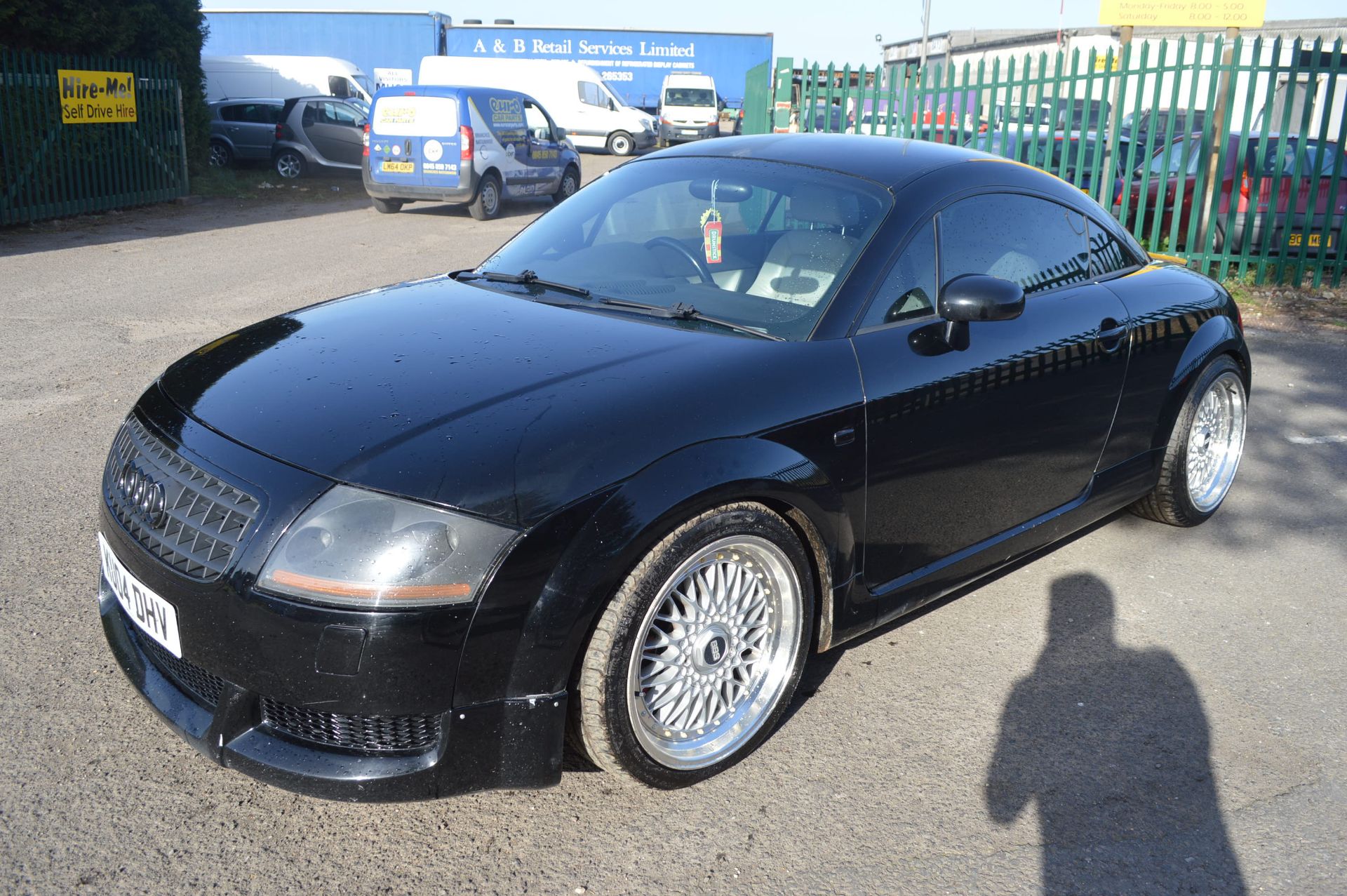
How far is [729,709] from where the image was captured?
9.86ft

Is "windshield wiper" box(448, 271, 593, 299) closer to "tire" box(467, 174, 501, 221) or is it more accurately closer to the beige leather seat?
the beige leather seat

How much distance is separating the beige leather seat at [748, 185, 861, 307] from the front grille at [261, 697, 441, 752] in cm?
164

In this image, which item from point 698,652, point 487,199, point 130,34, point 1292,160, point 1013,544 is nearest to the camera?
point 698,652

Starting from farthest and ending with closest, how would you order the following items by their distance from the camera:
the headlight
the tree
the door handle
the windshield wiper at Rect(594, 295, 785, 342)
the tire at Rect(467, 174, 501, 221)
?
the tire at Rect(467, 174, 501, 221)
the tree
the door handle
the windshield wiper at Rect(594, 295, 785, 342)
the headlight

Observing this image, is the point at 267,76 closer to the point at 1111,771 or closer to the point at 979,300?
the point at 979,300

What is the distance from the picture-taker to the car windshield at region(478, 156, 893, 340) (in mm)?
3354

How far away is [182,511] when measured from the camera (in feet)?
8.54

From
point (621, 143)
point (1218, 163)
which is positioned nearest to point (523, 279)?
point (1218, 163)

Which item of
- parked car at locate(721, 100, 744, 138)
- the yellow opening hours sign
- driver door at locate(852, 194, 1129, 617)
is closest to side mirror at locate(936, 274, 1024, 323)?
driver door at locate(852, 194, 1129, 617)

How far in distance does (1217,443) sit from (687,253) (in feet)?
9.06

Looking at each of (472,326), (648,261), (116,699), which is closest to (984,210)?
(648,261)

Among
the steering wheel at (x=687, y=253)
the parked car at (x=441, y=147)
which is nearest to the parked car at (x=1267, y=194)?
the steering wheel at (x=687, y=253)

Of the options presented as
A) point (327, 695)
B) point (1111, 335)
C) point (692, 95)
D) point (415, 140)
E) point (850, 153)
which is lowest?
point (327, 695)

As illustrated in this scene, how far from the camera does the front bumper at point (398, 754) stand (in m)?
2.43
